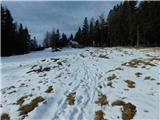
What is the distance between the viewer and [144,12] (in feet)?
171

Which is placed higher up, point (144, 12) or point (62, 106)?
point (144, 12)

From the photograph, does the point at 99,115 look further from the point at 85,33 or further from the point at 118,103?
the point at 85,33

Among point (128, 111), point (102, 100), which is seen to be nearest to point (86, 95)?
point (102, 100)

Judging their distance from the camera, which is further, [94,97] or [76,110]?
[94,97]

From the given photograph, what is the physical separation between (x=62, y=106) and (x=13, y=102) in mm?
3023

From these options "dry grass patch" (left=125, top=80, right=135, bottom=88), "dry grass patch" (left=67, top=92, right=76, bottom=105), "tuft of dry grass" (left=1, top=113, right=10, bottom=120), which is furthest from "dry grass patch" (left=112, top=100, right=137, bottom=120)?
"tuft of dry grass" (left=1, top=113, right=10, bottom=120)

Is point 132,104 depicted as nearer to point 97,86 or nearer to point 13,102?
point 97,86

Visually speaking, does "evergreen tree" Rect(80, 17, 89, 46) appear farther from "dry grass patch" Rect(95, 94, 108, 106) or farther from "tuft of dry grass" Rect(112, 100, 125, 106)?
"tuft of dry grass" Rect(112, 100, 125, 106)

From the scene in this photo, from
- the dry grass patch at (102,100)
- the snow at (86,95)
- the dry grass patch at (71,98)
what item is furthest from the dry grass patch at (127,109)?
the dry grass patch at (71,98)

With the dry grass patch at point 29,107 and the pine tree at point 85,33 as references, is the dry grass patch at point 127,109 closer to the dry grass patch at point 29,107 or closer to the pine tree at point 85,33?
the dry grass patch at point 29,107

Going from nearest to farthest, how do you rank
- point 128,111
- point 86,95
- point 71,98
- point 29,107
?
point 128,111
point 29,107
point 71,98
point 86,95

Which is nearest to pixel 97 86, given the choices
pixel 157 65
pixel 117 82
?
pixel 117 82

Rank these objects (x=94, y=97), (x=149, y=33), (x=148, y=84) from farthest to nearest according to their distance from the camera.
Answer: (x=149, y=33) → (x=148, y=84) → (x=94, y=97)

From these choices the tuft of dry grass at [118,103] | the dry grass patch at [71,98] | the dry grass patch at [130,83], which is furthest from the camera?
the dry grass patch at [130,83]
